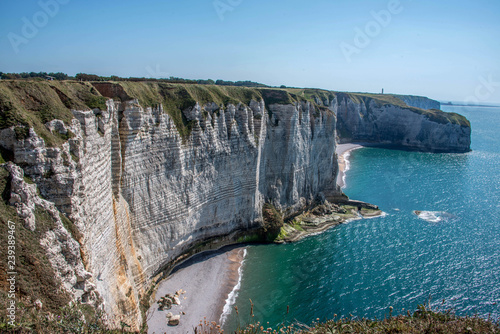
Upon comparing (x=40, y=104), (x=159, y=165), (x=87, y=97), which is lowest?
(x=159, y=165)

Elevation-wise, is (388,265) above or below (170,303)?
below

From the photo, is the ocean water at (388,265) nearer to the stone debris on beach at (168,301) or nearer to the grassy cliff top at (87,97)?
the stone debris on beach at (168,301)

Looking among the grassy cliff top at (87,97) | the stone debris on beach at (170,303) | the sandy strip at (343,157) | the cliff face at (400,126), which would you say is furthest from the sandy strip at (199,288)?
the cliff face at (400,126)

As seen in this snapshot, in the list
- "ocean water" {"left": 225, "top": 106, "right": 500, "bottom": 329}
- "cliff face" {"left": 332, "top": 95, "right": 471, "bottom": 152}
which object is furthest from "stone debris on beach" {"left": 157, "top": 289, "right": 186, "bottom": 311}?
"cliff face" {"left": 332, "top": 95, "right": 471, "bottom": 152}

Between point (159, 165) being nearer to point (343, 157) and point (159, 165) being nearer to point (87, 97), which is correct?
point (87, 97)

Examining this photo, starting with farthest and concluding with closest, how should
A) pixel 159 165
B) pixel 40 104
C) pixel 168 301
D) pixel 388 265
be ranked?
1. pixel 388 265
2. pixel 159 165
3. pixel 168 301
4. pixel 40 104

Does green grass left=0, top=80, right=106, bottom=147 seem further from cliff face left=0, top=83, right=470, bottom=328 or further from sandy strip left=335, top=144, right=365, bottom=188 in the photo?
sandy strip left=335, top=144, right=365, bottom=188

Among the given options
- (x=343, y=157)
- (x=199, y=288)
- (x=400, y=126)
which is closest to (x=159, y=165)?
(x=199, y=288)

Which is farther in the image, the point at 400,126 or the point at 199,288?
the point at 400,126
